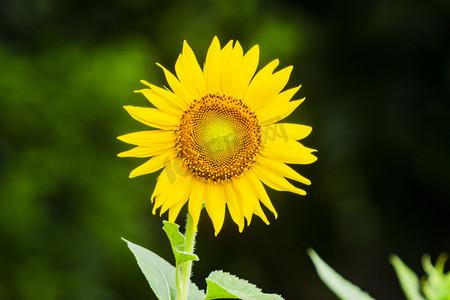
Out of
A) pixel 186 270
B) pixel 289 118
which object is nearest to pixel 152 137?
pixel 186 270

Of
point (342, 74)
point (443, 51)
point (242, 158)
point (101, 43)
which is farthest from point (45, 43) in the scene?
point (242, 158)

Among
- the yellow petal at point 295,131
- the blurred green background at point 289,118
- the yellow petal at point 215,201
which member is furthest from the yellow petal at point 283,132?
the blurred green background at point 289,118

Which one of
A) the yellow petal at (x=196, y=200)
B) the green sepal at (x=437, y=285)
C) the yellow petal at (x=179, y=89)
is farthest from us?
the yellow petal at (x=179, y=89)

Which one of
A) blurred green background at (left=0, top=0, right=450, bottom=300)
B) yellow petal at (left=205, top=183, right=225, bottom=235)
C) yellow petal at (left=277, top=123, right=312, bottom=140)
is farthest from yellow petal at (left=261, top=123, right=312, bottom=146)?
blurred green background at (left=0, top=0, right=450, bottom=300)

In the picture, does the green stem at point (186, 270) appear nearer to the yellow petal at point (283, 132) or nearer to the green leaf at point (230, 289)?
the green leaf at point (230, 289)

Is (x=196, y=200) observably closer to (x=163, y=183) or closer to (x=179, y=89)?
(x=163, y=183)

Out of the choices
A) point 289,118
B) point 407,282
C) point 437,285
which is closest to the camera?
point 437,285
